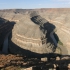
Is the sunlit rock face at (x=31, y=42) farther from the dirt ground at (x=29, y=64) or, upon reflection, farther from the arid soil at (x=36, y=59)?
the dirt ground at (x=29, y=64)

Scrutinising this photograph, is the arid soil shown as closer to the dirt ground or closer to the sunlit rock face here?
the dirt ground

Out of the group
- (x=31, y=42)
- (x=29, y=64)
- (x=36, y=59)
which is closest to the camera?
(x=29, y=64)

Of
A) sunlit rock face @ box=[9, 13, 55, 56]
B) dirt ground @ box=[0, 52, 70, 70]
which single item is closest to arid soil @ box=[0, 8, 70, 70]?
dirt ground @ box=[0, 52, 70, 70]

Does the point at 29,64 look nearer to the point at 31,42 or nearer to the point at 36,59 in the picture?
the point at 36,59

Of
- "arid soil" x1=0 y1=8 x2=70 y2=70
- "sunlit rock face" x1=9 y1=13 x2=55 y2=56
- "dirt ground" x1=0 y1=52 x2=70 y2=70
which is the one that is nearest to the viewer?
"dirt ground" x1=0 y1=52 x2=70 y2=70

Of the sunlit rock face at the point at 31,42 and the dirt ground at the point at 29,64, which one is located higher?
the sunlit rock face at the point at 31,42

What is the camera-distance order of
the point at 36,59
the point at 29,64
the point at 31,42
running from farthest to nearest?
the point at 31,42 → the point at 36,59 → the point at 29,64

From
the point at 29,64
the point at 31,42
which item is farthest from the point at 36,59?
the point at 31,42

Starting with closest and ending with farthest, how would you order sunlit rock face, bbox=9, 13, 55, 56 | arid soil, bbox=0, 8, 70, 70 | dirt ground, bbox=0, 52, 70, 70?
dirt ground, bbox=0, 52, 70, 70 → arid soil, bbox=0, 8, 70, 70 → sunlit rock face, bbox=9, 13, 55, 56

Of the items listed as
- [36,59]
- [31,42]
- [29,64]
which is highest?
[31,42]

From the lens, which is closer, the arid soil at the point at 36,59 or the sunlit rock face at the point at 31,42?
the arid soil at the point at 36,59

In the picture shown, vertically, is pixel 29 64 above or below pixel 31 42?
below

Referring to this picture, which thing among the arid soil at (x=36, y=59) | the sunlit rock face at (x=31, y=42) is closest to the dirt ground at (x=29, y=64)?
the arid soil at (x=36, y=59)
